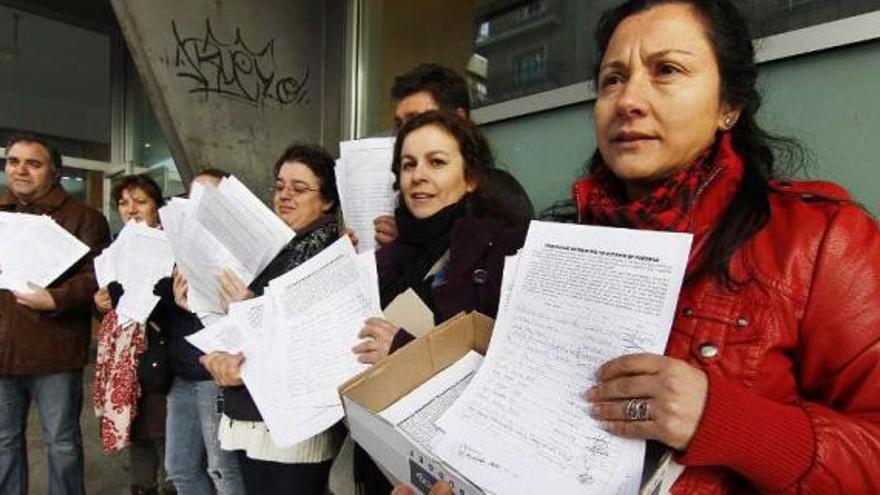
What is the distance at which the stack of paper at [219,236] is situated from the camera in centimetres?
164

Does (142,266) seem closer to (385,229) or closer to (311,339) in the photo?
(385,229)

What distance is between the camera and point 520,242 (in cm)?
133

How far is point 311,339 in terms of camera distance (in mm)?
1321

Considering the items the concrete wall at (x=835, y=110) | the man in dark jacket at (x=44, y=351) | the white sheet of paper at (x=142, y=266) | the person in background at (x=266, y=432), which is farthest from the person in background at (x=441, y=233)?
the man in dark jacket at (x=44, y=351)

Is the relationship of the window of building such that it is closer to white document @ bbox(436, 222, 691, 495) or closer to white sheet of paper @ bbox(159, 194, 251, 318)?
white document @ bbox(436, 222, 691, 495)

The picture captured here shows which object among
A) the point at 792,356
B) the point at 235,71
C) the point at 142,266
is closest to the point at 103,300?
the point at 142,266

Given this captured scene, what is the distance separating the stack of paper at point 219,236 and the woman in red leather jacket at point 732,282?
1052 millimetres

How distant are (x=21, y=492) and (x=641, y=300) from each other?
11.1ft

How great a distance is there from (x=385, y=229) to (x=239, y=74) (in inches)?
118

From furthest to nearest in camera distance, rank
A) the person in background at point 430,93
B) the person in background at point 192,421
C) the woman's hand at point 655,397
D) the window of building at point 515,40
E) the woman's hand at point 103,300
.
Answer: the woman's hand at point 103,300, the person in background at point 192,421, the person in background at point 430,93, the window of building at point 515,40, the woman's hand at point 655,397

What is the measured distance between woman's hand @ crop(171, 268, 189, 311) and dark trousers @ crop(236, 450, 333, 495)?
776mm

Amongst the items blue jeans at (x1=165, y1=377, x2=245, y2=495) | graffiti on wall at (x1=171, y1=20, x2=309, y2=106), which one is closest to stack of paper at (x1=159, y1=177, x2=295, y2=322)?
blue jeans at (x1=165, y1=377, x2=245, y2=495)

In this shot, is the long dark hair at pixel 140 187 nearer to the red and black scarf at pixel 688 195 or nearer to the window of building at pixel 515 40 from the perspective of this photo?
the window of building at pixel 515 40

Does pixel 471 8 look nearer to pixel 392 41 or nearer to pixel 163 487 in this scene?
pixel 392 41
